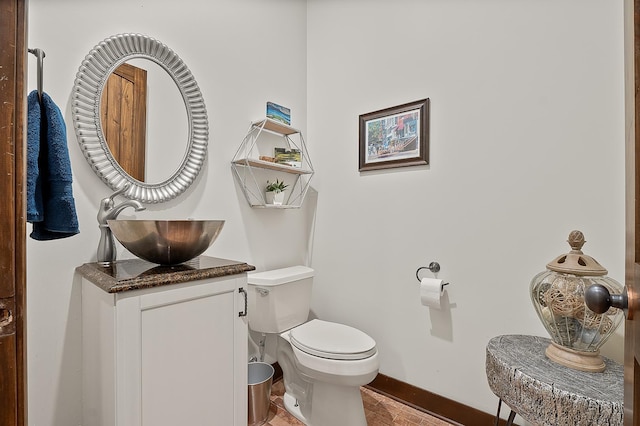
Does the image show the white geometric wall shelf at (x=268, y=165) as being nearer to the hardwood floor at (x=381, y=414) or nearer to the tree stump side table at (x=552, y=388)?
the hardwood floor at (x=381, y=414)

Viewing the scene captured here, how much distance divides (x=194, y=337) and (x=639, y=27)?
1320 millimetres

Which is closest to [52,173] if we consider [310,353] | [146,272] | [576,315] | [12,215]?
[146,272]

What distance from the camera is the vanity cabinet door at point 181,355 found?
3.08 feet

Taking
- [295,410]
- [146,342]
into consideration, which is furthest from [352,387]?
[146,342]

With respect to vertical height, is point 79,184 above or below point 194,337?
above

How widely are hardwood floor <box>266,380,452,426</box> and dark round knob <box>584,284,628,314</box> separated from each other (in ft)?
4.84

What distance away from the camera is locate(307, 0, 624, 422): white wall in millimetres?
1264

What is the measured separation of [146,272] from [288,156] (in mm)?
1178

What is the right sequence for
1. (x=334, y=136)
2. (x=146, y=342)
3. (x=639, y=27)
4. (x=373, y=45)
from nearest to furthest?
Result: (x=639, y=27) < (x=146, y=342) < (x=373, y=45) < (x=334, y=136)

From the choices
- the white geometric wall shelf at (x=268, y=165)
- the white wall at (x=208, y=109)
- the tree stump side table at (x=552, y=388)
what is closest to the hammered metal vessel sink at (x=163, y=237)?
the white wall at (x=208, y=109)

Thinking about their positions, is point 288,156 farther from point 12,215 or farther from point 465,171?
point 12,215

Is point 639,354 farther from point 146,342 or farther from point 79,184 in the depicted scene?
point 79,184

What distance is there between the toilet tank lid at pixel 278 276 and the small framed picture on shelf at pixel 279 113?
100 cm

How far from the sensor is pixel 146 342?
3.21 feet
